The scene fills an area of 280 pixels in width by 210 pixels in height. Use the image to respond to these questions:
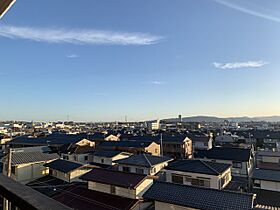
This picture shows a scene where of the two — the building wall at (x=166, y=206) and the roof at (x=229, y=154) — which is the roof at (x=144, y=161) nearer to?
the roof at (x=229, y=154)

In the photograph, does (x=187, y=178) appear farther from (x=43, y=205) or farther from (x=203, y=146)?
(x=203, y=146)

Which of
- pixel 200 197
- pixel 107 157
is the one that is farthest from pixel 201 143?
pixel 200 197

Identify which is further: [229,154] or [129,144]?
[129,144]

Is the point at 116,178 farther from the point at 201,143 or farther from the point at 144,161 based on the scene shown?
the point at 201,143

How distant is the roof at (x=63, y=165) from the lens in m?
17.3

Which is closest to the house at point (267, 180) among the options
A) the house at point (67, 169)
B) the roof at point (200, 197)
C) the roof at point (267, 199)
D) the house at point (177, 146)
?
the roof at point (267, 199)

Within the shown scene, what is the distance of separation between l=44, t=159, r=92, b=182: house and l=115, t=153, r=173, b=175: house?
10.4 feet

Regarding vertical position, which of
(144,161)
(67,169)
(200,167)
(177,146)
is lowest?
(177,146)

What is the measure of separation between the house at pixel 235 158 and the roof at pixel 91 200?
41.2 ft

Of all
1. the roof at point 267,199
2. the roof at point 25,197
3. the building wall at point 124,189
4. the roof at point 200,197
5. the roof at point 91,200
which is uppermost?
the roof at point 25,197

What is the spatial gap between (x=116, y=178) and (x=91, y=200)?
191 cm

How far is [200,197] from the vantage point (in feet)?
32.7

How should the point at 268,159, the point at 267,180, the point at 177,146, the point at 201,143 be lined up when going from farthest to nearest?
the point at 201,143 < the point at 177,146 < the point at 268,159 < the point at 267,180

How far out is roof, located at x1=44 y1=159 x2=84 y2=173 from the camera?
17270mm
